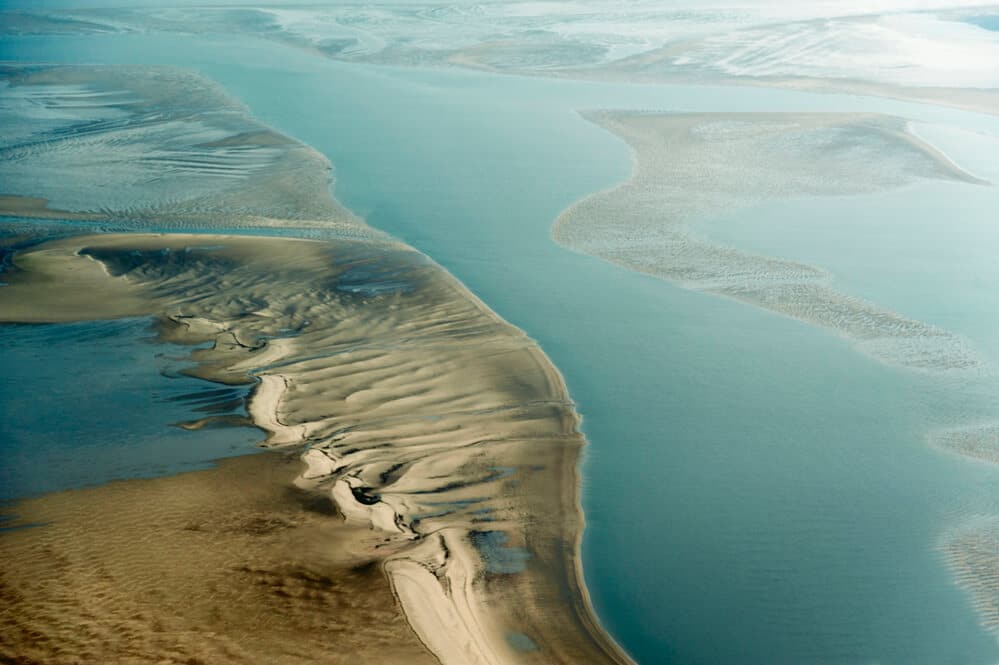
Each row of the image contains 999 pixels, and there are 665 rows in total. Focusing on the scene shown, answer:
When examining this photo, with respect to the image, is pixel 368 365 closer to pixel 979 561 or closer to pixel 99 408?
pixel 99 408

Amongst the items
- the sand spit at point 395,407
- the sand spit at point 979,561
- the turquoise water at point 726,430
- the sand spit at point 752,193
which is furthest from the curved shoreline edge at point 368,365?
the sand spit at point 752,193

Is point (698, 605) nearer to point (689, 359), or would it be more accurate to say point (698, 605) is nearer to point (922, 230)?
point (689, 359)

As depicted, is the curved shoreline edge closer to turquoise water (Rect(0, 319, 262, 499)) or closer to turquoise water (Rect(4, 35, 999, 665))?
turquoise water (Rect(0, 319, 262, 499))

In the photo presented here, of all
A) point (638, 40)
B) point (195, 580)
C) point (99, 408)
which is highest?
point (638, 40)

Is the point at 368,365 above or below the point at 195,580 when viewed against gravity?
above

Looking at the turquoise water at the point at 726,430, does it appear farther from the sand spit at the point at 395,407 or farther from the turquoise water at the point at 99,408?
the turquoise water at the point at 99,408

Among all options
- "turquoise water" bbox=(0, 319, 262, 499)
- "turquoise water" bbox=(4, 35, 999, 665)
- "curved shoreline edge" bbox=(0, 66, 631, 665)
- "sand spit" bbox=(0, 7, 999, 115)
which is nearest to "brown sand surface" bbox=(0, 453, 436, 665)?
"curved shoreline edge" bbox=(0, 66, 631, 665)

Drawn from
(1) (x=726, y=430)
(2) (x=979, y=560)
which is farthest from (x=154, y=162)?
(2) (x=979, y=560)
